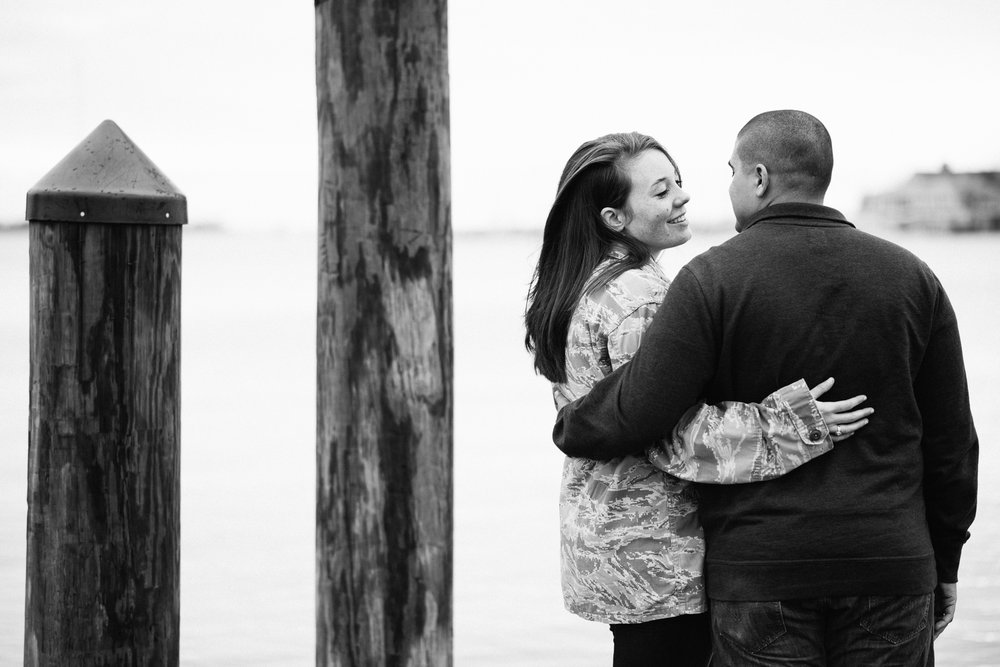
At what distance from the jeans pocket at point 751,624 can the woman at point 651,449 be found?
0.09 m

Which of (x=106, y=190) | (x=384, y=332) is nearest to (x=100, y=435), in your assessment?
(x=106, y=190)

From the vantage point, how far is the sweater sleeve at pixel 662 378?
2.38 meters

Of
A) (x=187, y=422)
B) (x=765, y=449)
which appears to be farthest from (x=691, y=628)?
(x=187, y=422)

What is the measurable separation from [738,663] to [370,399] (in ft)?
3.05

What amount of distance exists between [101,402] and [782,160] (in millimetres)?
1682

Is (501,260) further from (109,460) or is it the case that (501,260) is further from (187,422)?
(109,460)

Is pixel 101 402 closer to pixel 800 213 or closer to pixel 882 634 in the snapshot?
pixel 800 213

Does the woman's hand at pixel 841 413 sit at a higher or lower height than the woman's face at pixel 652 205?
lower

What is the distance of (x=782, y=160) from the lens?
2520mm

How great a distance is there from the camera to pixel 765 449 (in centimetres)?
241

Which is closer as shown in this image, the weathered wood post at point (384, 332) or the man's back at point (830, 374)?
the weathered wood post at point (384, 332)

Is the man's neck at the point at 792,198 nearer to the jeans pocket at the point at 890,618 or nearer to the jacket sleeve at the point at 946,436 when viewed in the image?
the jacket sleeve at the point at 946,436

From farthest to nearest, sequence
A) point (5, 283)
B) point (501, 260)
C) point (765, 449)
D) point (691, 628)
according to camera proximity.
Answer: point (501, 260)
point (5, 283)
point (691, 628)
point (765, 449)

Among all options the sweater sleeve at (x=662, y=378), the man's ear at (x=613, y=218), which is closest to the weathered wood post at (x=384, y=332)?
the sweater sleeve at (x=662, y=378)
